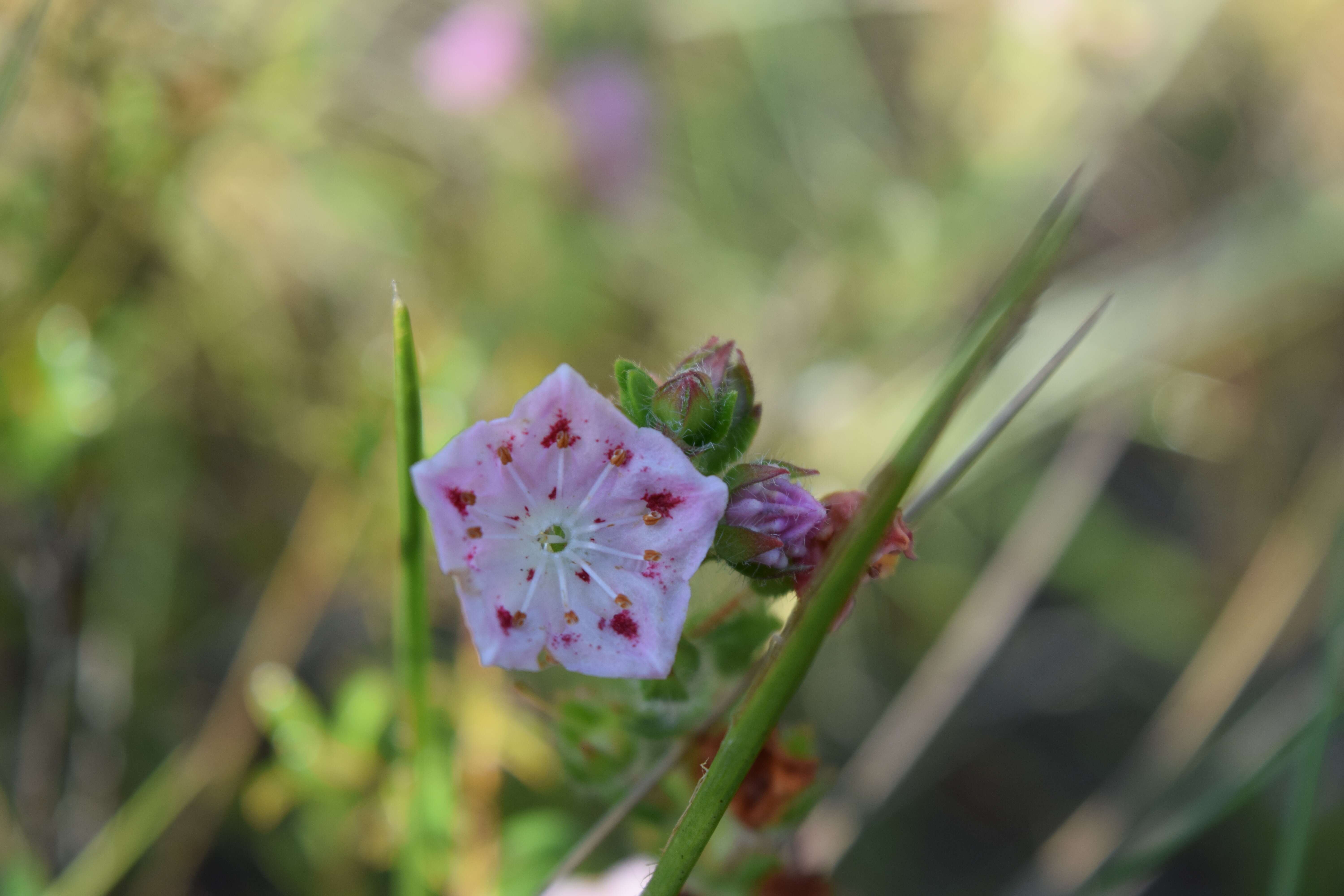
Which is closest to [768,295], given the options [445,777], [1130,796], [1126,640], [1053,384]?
[1053,384]

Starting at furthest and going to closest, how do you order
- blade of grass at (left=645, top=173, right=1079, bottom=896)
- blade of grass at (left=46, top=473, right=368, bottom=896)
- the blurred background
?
the blurred background → blade of grass at (left=46, top=473, right=368, bottom=896) → blade of grass at (left=645, top=173, right=1079, bottom=896)

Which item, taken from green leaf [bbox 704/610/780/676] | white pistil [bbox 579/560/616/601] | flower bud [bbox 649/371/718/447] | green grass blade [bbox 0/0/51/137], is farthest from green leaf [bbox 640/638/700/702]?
green grass blade [bbox 0/0/51/137]

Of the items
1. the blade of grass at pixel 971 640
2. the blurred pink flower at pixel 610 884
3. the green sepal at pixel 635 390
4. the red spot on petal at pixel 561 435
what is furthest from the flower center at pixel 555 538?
the blade of grass at pixel 971 640

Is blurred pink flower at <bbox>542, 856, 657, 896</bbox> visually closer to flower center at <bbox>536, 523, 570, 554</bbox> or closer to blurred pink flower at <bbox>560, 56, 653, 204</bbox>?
flower center at <bbox>536, 523, 570, 554</bbox>

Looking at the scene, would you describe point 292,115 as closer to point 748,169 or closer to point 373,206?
point 373,206

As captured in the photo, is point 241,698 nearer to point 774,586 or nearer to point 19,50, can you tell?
point 19,50

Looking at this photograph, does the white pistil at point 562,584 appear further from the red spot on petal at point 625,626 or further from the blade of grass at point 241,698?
the blade of grass at point 241,698

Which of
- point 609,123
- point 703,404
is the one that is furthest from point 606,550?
point 609,123
